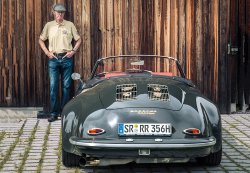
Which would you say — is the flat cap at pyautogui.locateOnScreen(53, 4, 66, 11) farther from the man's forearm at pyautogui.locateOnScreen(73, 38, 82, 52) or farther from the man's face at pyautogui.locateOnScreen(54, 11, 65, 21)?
the man's forearm at pyautogui.locateOnScreen(73, 38, 82, 52)

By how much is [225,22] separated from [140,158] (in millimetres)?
5772

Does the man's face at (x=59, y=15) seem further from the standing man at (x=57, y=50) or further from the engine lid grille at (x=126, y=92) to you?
the engine lid grille at (x=126, y=92)

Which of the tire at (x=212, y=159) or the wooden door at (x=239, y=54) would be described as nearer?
the tire at (x=212, y=159)

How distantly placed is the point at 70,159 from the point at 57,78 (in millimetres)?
4108

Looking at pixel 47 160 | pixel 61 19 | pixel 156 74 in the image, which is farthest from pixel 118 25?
pixel 47 160

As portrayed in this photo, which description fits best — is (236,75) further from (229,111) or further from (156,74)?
(156,74)

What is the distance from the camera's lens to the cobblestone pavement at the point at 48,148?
7.00m

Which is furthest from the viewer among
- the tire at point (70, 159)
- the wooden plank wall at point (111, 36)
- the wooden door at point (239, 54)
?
the wooden door at point (239, 54)

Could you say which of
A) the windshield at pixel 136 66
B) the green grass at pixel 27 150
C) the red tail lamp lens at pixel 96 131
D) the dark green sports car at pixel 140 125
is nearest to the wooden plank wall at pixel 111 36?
the green grass at pixel 27 150

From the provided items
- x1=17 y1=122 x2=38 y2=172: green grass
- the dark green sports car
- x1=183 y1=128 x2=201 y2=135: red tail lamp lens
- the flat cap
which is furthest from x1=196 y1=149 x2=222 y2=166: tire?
the flat cap

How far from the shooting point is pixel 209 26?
11398 millimetres

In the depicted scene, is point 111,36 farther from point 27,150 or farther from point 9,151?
point 9,151

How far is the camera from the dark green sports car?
6.22 metres

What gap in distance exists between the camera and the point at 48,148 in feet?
27.0
